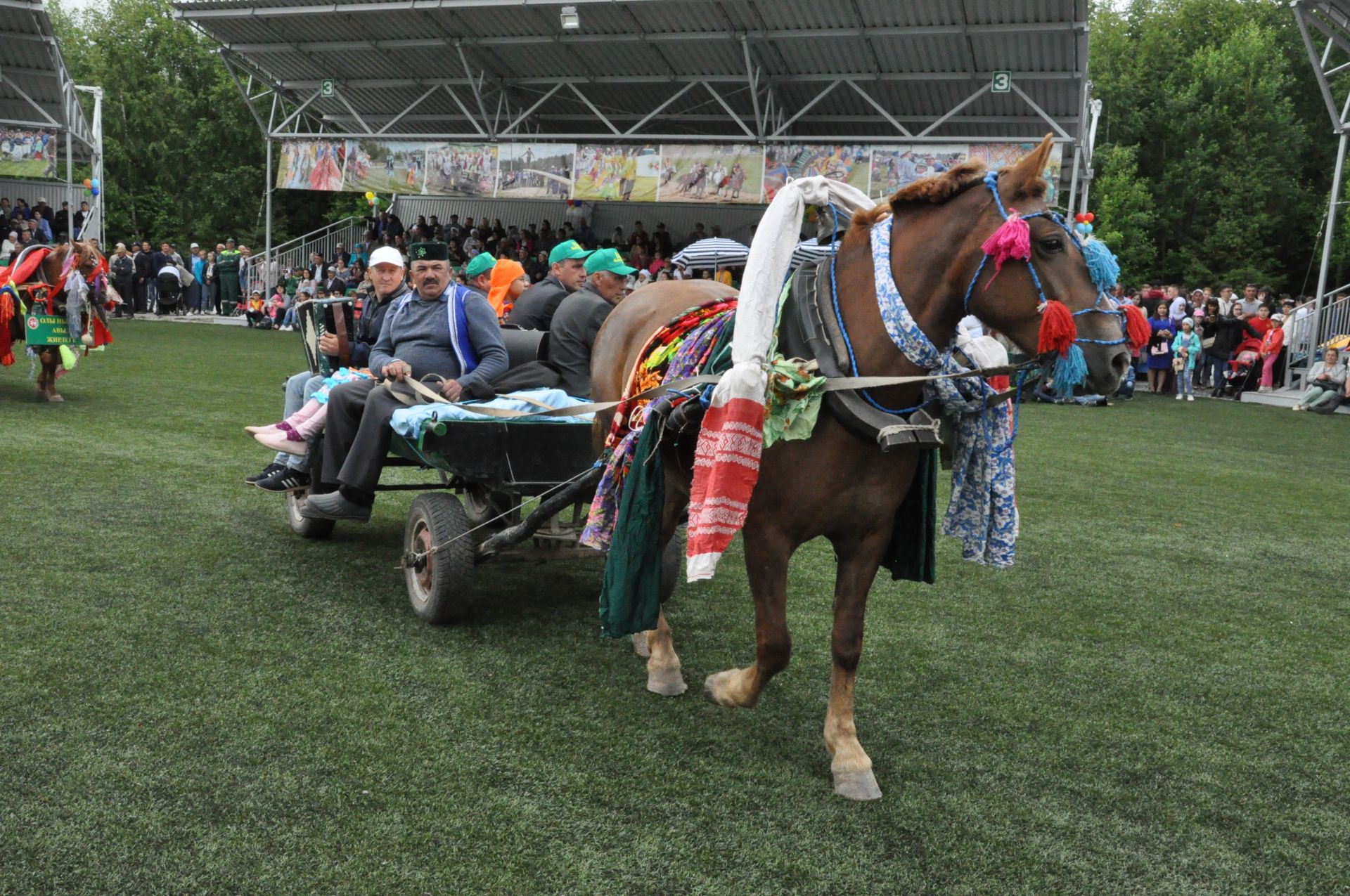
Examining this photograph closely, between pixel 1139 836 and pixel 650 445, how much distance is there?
1804mm

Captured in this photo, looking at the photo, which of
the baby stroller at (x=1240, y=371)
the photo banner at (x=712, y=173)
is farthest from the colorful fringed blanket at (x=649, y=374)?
the baby stroller at (x=1240, y=371)

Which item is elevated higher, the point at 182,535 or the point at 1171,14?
the point at 1171,14

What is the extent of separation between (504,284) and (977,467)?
18.8 ft

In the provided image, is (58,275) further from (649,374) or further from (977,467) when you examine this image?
(977,467)

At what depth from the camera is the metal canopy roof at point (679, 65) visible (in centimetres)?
1783

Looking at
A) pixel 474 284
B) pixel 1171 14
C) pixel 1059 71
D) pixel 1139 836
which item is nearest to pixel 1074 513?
pixel 474 284

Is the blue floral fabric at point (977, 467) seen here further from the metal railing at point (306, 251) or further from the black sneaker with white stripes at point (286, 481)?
the metal railing at point (306, 251)

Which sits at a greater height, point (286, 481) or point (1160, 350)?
point (1160, 350)

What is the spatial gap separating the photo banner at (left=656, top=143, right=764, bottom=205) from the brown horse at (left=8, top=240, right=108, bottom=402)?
35.9 ft

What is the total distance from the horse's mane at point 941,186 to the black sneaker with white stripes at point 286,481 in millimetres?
3635

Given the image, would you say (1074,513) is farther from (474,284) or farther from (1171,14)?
(1171,14)

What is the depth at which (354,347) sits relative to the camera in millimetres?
6145

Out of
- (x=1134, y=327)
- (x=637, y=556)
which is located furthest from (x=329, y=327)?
(x=1134, y=327)

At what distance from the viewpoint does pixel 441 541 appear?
4.78 metres
